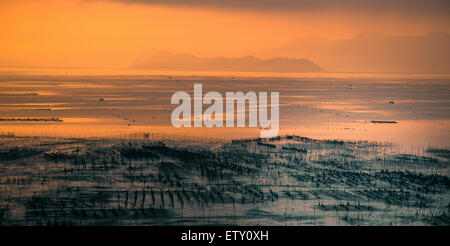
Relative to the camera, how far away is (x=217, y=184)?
1359 centimetres

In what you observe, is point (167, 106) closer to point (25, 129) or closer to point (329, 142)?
point (25, 129)

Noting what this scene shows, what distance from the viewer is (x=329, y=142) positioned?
757 inches

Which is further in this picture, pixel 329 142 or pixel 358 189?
pixel 329 142

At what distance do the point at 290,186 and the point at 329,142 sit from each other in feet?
20.1

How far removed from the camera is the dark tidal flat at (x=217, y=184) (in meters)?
11.5

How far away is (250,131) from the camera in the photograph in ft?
71.7

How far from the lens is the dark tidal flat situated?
1145 cm

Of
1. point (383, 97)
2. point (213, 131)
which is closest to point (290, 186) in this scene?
point (213, 131)

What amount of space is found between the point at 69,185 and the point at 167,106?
19477 mm

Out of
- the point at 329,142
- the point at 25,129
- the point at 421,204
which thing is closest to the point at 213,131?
the point at 329,142
